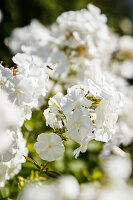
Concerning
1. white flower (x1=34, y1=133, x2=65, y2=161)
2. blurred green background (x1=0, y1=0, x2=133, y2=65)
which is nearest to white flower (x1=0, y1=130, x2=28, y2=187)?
white flower (x1=34, y1=133, x2=65, y2=161)

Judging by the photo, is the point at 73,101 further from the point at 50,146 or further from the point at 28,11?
the point at 28,11

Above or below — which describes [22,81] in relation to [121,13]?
below

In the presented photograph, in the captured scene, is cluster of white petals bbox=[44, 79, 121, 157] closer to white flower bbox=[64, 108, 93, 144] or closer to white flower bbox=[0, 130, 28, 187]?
white flower bbox=[64, 108, 93, 144]

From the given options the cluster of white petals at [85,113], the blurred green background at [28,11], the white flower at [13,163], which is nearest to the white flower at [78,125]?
the cluster of white petals at [85,113]

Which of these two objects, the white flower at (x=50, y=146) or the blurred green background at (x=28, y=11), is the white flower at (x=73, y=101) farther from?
the blurred green background at (x=28, y=11)

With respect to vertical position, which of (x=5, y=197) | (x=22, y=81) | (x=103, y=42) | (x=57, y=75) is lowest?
(x=5, y=197)

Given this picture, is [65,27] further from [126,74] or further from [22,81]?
[126,74]

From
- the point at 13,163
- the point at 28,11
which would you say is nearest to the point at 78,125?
the point at 13,163

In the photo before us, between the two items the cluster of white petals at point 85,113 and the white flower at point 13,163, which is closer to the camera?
the cluster of white petals at point 85,113

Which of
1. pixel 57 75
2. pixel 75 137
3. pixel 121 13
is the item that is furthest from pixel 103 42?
pixel 121 13
